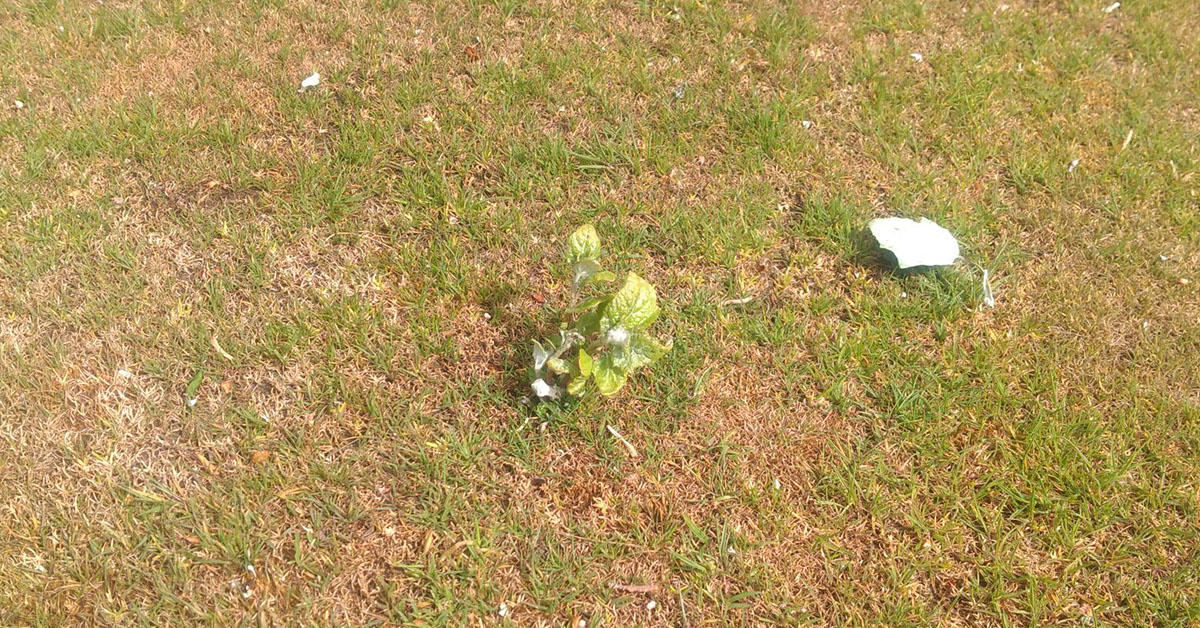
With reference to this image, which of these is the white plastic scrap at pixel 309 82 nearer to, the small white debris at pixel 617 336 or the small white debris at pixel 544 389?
the small white debris at pixel 544 389

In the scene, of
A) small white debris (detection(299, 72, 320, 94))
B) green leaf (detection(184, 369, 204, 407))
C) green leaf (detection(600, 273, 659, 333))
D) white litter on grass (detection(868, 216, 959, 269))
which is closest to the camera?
green leaf (detection(600, 273, 659, 333))

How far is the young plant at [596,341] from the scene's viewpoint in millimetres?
1915

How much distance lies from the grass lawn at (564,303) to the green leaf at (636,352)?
0.29m

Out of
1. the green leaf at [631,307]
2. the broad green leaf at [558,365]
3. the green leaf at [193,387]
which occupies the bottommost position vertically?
the green leaf at [193,387]

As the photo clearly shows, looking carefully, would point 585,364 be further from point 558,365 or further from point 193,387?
point 193,387

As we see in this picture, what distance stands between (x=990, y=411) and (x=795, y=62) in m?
1.66

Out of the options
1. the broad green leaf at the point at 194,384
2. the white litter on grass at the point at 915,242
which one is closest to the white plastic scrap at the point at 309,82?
the broad green leaf at the point at 194,384

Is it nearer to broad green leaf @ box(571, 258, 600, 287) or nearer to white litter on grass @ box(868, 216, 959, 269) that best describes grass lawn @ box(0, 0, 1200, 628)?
white litter on grass @ box(868, 216, 959, 269)

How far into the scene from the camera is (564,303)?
97.5 inches

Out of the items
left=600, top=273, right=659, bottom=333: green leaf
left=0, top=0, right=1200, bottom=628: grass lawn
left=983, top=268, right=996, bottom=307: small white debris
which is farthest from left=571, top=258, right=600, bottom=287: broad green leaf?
left=983, top=268, right=996, bottom=307: small white debris

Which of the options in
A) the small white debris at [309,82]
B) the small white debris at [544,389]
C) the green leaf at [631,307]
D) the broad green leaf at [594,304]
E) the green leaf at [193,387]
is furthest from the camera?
the small white debris at [309,82]

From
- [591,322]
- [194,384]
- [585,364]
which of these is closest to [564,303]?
[591,322]

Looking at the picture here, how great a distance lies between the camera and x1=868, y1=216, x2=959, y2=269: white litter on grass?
2.51 m

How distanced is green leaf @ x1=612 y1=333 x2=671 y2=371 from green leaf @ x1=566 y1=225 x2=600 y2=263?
0.26m
